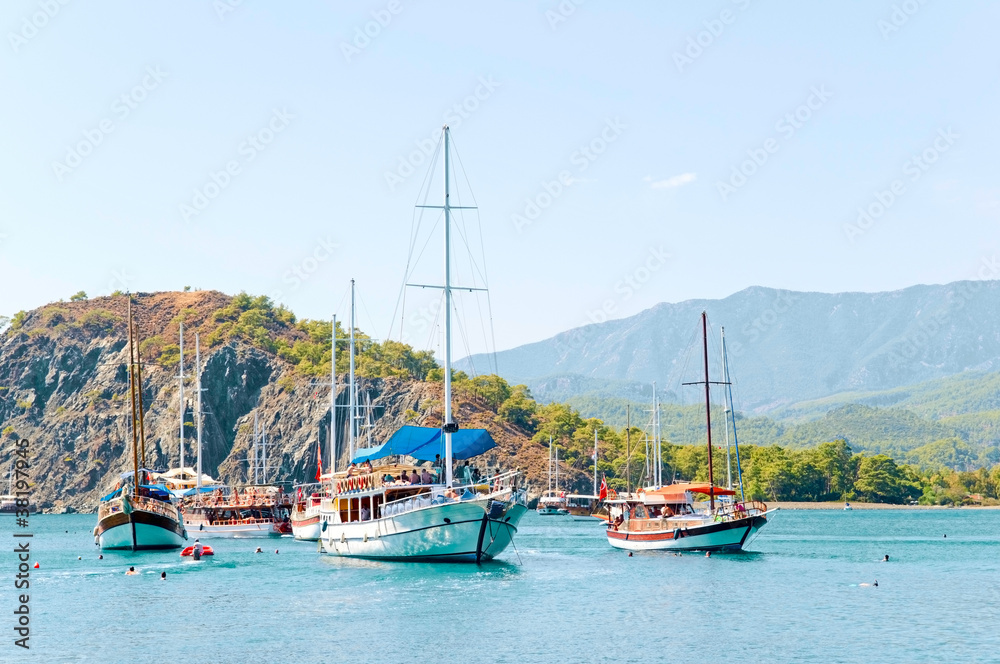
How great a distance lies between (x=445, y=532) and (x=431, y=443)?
8496mm

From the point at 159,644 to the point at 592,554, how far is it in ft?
164

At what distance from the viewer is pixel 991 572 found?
7944cm

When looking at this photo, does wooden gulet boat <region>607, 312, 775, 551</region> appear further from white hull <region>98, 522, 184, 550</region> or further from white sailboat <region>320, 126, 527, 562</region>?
white hull <region>98, 522, 184, 550</region>

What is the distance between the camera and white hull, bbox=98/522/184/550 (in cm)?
8656

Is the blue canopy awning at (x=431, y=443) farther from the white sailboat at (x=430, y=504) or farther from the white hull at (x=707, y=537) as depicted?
the white hull at (x=707, y=537)

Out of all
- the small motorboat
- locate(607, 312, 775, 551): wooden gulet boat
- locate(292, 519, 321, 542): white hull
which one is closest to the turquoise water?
the small motorboat

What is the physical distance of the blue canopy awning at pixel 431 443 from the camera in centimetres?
7306

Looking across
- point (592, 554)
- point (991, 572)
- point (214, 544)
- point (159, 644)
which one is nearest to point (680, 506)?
point (592, 554)

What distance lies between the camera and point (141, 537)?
87.3 metres

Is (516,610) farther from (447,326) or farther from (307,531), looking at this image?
(307,531)

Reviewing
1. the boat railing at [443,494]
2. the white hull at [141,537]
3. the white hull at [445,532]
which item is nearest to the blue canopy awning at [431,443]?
the boat railing at [443,494]

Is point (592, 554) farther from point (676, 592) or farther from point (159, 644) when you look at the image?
point (159, 644)

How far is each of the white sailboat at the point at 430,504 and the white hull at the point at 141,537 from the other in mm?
16864

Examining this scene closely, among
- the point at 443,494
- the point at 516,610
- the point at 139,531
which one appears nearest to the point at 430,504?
the point at 443,494
